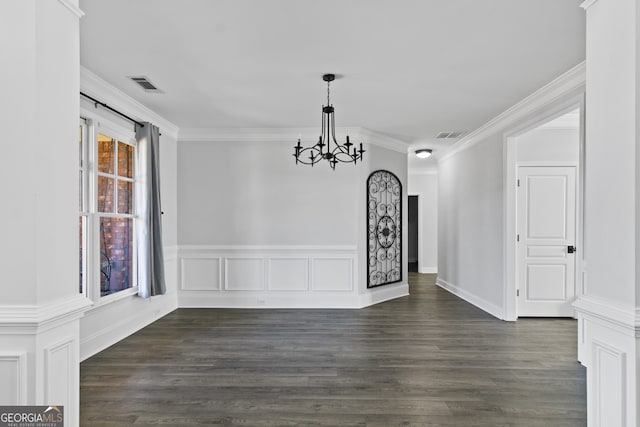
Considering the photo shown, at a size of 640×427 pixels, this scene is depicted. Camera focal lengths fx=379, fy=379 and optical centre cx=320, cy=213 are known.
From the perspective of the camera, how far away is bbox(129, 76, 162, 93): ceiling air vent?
12.1ft

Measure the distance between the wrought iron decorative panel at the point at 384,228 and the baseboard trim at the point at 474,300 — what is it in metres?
1.07

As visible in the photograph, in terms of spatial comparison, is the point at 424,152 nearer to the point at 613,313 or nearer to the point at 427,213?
the point at 427,213

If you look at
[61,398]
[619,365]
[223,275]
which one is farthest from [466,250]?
[61,398]

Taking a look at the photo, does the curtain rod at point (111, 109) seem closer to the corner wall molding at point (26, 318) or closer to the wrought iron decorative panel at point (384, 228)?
the corner wall molding at point (26, 318)

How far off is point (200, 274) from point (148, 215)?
1.48 metres

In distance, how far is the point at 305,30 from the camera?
2.73 m

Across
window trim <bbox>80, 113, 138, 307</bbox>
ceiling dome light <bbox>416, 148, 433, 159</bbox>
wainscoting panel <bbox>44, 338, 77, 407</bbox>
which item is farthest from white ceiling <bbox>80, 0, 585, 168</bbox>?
ceiling dome light <bbox>416, 148, 433, 159</bbox>

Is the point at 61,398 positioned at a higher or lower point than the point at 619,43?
lower

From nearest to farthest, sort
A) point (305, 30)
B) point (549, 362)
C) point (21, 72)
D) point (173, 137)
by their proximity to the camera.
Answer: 1. point (21, 72)
2. point (305, 30)
3. point (549, 362)
4. point (173, 137)

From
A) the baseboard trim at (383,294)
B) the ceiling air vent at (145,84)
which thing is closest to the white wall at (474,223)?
the baseboard trim at (383,294)

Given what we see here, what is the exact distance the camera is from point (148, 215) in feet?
15.2

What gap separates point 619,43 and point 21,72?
2.47 meters

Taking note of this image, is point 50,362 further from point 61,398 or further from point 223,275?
point 223,275

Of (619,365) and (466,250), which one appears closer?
(619,365)
